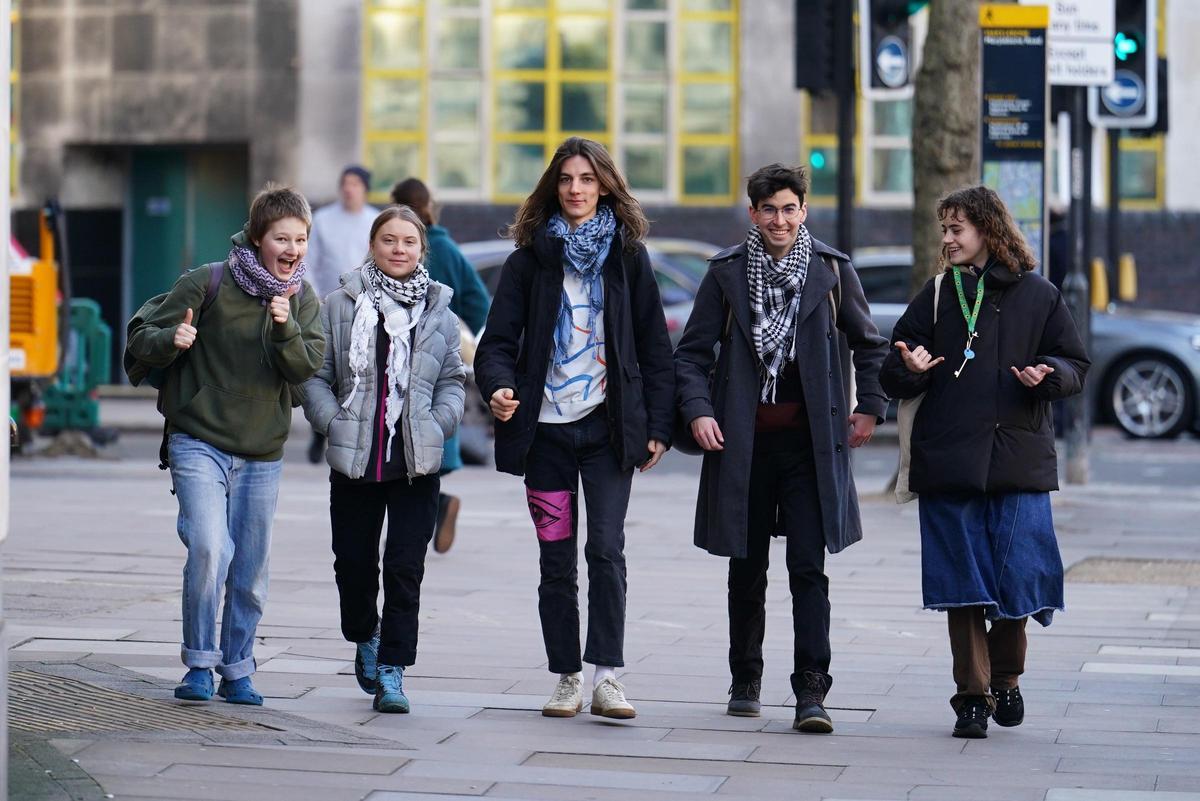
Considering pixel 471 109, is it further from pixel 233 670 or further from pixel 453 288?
pixel 233 670

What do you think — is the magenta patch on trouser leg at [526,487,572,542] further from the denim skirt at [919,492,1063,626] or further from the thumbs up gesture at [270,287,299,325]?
the denim skirt at [919,492,1063,626]

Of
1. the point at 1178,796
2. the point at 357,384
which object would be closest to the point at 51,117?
the point at 357,384

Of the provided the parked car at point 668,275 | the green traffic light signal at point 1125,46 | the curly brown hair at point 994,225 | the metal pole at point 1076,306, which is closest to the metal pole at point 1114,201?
the parked car at point 668,275

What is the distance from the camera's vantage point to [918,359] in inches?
266

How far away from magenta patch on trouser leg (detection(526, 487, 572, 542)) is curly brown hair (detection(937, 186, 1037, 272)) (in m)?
1.45

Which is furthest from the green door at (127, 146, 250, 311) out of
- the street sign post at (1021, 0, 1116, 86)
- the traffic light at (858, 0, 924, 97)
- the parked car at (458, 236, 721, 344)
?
the street sign post at (1021, 0, 1116, 86)

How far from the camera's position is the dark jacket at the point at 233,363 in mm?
6820

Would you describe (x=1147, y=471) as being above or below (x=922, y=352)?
below

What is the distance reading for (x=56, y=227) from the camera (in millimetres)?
16672

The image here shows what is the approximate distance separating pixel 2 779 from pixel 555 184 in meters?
2.83

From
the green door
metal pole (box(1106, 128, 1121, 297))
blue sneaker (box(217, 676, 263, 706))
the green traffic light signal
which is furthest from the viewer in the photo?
the green door

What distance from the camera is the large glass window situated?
27.5 m

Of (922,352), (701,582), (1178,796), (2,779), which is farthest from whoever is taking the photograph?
(701,582)

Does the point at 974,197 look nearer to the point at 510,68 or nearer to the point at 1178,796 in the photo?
the point at 1178,796
